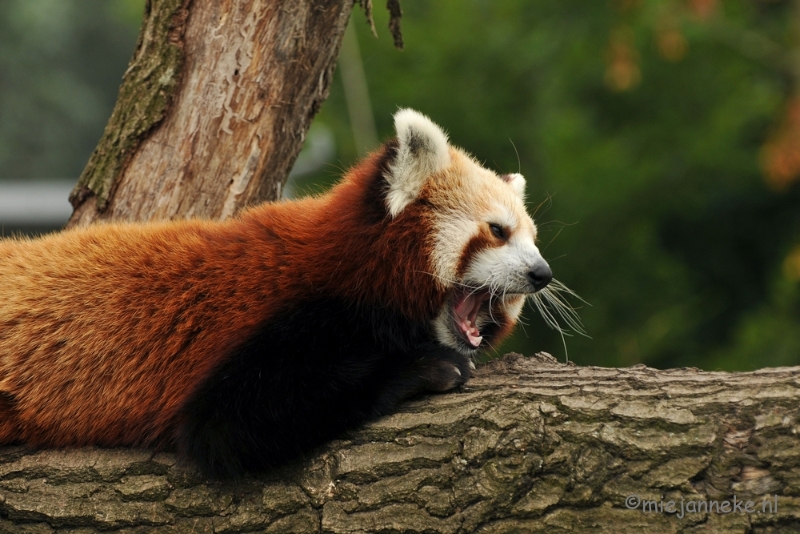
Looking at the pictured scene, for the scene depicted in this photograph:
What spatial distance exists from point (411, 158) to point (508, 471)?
43.5 inches

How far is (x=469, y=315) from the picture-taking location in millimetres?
2965

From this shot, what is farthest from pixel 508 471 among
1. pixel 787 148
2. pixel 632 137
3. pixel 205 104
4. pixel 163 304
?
pixel 632 137

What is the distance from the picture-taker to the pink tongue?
2920 millimetres

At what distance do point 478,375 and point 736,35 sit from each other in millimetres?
7078

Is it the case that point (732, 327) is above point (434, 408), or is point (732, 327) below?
above

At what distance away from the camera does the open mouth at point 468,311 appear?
9.53 ft

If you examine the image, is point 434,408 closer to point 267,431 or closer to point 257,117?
point 267,431

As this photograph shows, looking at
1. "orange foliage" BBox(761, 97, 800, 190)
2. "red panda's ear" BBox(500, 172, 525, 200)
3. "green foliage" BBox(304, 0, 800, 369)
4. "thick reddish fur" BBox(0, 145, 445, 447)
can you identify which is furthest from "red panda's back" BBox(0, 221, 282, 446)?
"orange foliage" BBox(761, 97, 800, 190)

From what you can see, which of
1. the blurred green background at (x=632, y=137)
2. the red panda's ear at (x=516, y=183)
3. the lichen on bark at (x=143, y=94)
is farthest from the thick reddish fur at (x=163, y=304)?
the blurred green background at (x=632, y=137)

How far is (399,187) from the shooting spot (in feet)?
9.30

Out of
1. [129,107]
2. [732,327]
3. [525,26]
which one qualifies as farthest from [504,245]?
[732,327]

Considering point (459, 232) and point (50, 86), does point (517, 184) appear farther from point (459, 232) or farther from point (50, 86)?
point (50, 86)

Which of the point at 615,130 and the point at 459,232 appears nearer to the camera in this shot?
the point at 459,232

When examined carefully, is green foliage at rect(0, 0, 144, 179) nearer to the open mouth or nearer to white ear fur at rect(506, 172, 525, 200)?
white ear fur at rect(506, 172, 525, 200)
